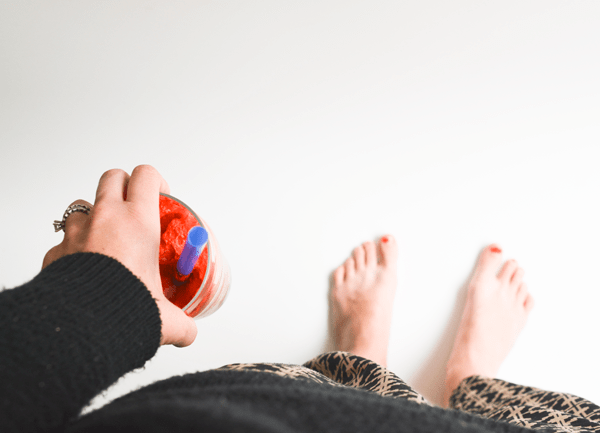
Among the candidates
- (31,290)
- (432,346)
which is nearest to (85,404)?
(31,290)

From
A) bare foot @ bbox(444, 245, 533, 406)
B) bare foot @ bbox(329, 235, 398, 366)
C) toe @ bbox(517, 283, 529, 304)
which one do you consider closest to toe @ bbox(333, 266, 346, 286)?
bare foot @ bbox(329, 235, 398, 366)

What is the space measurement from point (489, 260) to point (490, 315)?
0.44ft

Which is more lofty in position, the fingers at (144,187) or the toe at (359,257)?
the fingers at (144,187)

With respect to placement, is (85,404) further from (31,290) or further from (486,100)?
(486,100)

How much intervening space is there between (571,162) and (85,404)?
946 mm

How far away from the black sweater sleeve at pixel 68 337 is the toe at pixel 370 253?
0.56 meters

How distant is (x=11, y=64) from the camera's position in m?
0.73

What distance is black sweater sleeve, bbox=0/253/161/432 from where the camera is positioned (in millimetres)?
264

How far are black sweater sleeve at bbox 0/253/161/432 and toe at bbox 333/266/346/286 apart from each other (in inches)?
20.7

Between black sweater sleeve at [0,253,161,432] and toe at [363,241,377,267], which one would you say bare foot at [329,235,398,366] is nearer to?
toe at [363,241,377,267]

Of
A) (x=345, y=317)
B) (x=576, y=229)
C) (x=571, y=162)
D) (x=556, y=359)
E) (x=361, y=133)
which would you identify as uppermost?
(x=361, y=133)

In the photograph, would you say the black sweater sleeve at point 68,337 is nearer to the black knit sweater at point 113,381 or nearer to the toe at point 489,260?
the black knit sweater at point 113,381

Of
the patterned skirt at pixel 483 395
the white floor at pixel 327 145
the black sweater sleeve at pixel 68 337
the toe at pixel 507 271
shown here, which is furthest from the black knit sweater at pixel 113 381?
the toe at pixel 507 271

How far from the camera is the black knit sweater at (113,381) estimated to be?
0.26 meters
